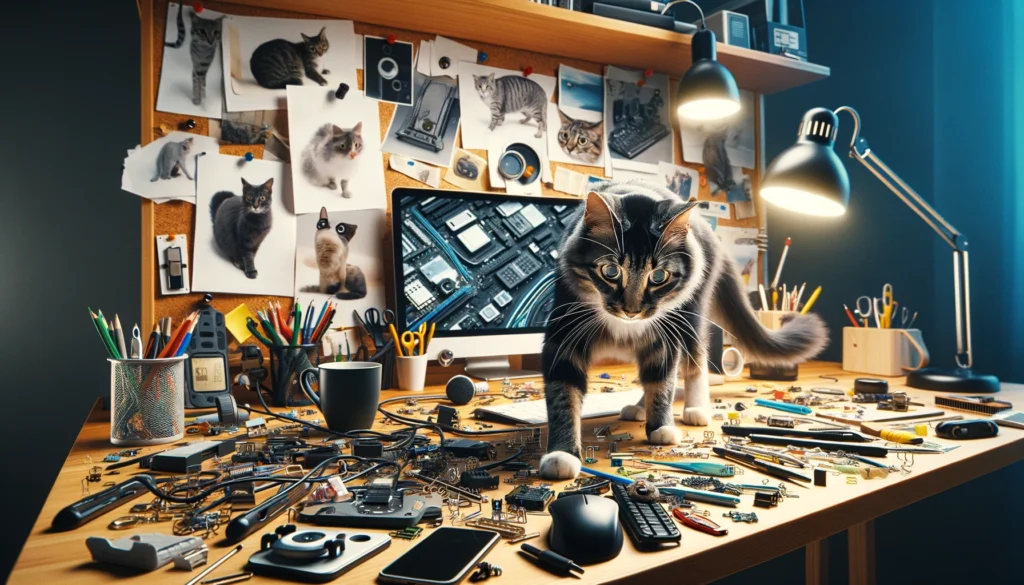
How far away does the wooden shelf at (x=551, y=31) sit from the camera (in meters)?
1.15

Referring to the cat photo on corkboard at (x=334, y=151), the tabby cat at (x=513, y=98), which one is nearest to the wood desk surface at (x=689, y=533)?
the cat photo on corkboard at (x=334, y=151)

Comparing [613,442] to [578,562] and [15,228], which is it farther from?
[15,228]

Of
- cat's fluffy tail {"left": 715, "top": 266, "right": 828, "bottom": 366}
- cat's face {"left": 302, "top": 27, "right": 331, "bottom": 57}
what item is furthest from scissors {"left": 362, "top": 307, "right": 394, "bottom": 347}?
cat's fluffy tail {"left": 715, "top": 266, "right": 828, "bottom": 366}

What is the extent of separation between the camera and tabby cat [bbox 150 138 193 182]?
1056 millimetres

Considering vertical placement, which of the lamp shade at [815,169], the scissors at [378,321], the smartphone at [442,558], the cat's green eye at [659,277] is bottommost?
the smartphone at [442,558]

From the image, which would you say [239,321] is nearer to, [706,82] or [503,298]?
[503,298]

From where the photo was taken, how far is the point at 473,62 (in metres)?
1.31

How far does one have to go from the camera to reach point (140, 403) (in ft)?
2.42

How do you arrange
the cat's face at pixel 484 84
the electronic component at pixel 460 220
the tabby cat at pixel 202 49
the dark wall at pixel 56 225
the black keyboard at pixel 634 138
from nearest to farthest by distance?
the tabby cat at pixel 202 49
the electronic component at pixel 460 220
the cat's face at pixel 484 84
the black keyboard at pixel 634 138
the dark wall at pixel 56 225

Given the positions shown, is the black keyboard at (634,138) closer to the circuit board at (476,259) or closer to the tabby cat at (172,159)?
the circuit board at (476,259)

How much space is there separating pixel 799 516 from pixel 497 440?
1.22 feet

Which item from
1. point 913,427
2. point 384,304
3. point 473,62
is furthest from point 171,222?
point 913,427

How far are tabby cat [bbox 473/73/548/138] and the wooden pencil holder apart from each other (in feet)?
2.78

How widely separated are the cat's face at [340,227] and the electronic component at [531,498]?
76cm
